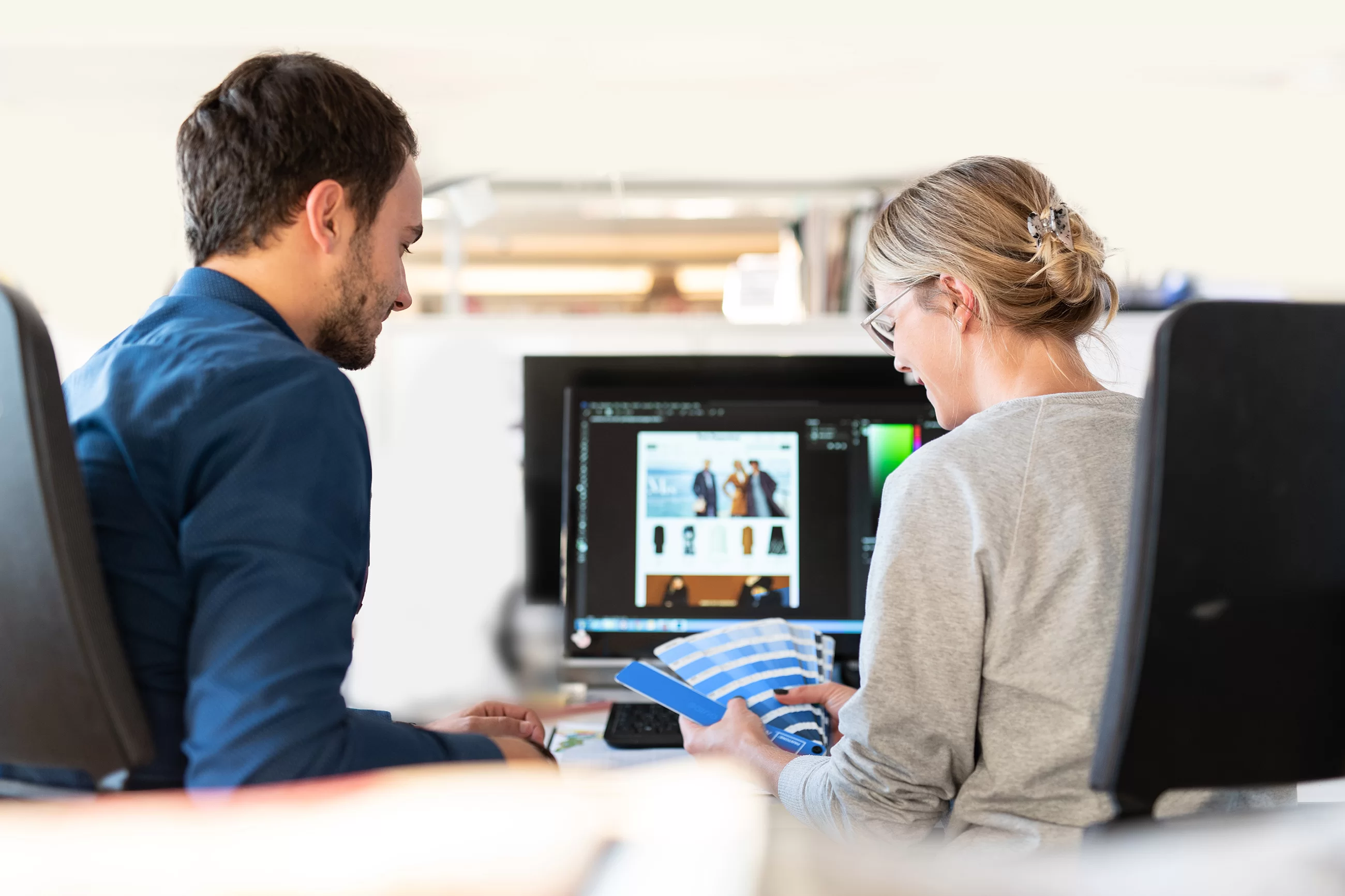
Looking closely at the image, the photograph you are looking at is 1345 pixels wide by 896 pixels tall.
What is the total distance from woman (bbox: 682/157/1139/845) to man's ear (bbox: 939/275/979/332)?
25 millimetres

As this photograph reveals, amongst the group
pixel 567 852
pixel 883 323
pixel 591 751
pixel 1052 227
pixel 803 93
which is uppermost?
pixel 803 93

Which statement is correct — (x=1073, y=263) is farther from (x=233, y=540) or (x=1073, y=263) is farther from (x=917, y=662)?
(x=233, y=540)

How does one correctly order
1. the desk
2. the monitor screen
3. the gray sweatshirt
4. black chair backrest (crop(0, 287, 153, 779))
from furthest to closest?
the monitor screen → the desk → the gray sweatshirt → black chair backrest (crop(0, 287, 153, 779))

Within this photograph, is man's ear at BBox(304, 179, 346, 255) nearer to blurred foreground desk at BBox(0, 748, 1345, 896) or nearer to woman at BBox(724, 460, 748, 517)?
blurred foreground desk at BBox(0, 748, 1345, 896)

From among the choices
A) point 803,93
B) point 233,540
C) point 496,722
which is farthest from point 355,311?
point 803,93

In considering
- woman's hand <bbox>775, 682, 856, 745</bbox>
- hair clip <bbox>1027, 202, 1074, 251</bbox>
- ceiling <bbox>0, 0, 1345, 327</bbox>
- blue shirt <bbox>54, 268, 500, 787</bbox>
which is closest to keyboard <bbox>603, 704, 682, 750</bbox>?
woman's hand <bbox>775, 682, 856, 745</bbox>

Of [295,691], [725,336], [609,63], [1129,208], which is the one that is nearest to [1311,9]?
[1129,208]

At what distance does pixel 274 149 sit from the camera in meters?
0.93

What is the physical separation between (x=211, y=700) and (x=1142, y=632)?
66 cm

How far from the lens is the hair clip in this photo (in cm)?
101

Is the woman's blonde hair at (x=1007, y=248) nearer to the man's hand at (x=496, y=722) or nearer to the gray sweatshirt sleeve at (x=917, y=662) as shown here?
the gray sweatshirt sleeve at (x=917, y=662)

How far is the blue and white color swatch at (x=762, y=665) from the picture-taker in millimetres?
1256

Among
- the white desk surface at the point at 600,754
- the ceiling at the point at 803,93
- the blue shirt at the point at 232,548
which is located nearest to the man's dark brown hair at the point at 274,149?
the blue shirt at the point at 232,548

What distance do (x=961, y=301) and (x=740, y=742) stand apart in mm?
546
